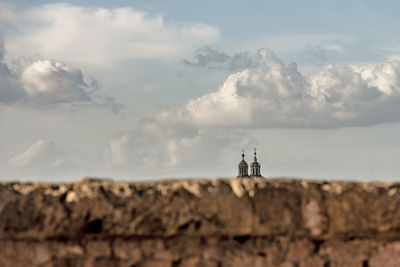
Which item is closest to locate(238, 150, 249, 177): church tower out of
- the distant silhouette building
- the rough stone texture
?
the distant silhouette building

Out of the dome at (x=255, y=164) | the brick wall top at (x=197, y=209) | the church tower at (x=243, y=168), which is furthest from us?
the dome at (x=255, y=164)

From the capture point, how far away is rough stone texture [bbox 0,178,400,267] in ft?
20.8

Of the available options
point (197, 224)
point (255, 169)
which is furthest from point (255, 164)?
point (197, 224)

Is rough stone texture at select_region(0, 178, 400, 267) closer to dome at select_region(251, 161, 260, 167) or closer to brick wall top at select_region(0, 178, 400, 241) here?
brick wall top at select_region(0, 178, 400, 241)

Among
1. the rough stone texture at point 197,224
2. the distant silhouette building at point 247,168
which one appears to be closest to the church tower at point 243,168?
the distant silhouette building at point 247,168

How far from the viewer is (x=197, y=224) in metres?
6.51

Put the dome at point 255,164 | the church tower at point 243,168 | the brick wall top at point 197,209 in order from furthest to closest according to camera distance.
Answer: the dome at point 255,164 < the church tower at point 243,168 < the brick wall top at point 197,209

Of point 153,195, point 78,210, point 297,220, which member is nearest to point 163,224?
point 153,195

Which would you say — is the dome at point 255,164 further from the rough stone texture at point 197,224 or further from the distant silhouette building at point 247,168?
the rough stone texture at point 197,224

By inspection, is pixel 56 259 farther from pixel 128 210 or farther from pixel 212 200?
pixel 212 200

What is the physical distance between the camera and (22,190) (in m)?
6.40

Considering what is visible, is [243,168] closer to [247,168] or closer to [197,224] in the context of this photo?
[247,168]

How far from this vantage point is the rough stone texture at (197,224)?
250 inches

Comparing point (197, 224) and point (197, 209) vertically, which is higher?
point (197, 209)
